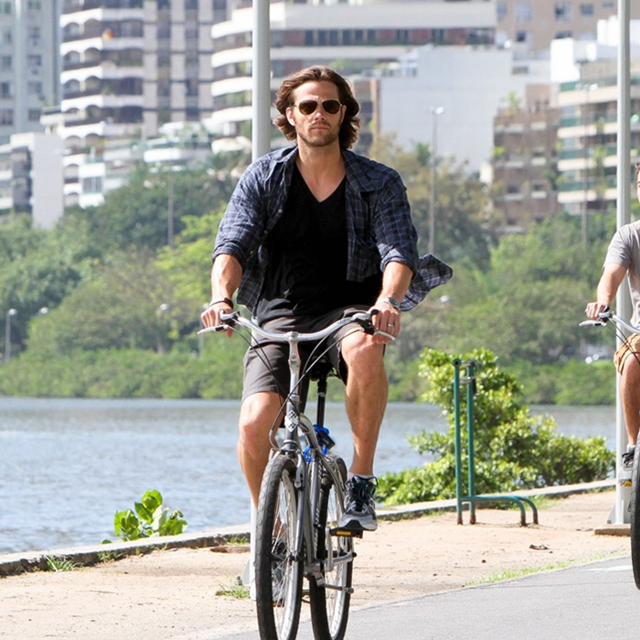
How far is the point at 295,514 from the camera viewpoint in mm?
6891

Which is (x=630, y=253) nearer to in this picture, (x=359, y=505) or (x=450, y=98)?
(x=359, y=505)

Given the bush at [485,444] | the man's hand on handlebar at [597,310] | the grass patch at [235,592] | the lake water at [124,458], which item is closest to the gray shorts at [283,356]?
the man's hand on handlebar at [597,310]

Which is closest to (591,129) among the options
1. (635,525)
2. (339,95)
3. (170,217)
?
(170,217)

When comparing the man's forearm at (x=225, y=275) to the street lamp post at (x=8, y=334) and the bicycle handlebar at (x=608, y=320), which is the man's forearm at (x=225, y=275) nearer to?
the bicycle handlebar at (x=608, y=320)

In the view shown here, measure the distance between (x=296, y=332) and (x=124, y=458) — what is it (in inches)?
1552

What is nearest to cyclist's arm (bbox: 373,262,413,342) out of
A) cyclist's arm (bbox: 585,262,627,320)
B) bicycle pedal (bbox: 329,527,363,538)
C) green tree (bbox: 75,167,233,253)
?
bicycle pedal (bbox: 329,527,363,538)

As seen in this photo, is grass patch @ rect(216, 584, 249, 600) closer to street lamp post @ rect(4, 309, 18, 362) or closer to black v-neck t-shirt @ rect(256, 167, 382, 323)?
black v-neck t-shirt @ rect(256, 167, 382, 323)

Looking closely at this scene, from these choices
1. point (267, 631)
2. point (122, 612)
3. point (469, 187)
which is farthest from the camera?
point (469, 187)

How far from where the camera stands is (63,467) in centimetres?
4188

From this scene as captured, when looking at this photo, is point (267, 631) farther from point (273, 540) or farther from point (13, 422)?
point (13, 422)

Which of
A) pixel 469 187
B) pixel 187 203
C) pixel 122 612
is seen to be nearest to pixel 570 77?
pixel 469 187

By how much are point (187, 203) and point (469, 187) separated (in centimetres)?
1560

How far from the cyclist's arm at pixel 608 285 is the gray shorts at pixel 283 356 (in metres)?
2.00

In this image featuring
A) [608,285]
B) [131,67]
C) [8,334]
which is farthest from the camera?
[131,67]
